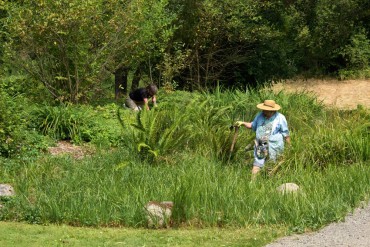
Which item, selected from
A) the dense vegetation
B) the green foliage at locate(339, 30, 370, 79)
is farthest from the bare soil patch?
the green foliage at locate(339, 30, 370, 79)

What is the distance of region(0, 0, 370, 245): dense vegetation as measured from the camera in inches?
384

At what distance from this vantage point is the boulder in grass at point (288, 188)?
10234mm

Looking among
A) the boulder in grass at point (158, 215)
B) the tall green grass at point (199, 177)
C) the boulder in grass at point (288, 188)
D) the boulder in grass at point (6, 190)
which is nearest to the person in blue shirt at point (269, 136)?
the tall green grass at point (199, 177)

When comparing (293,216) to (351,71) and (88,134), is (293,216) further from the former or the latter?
(351,71)

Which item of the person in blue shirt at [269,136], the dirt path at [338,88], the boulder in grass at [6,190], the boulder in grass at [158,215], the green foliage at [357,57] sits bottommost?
the dirt path at [338,88]

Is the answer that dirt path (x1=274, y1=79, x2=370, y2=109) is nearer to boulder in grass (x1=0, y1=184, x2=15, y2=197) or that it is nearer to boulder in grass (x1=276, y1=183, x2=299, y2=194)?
boulder in grass (x1=276, y1=183, x2=299, y2=194)

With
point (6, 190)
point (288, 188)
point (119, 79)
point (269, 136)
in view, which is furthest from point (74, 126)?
point (119, 79)

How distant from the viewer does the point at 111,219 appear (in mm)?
9539

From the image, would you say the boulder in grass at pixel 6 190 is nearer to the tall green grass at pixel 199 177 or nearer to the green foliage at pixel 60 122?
the tall green grass at pixel 199 177

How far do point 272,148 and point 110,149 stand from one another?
3.49 metres

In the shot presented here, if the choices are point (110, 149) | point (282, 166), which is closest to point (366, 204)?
point (282, 166)

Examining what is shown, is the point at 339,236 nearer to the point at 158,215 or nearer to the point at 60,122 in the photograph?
the point at 158,215

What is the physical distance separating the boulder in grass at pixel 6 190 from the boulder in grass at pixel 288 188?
12.3 feet

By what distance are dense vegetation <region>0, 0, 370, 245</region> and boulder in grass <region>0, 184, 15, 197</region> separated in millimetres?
112
